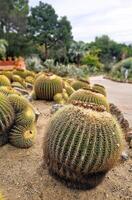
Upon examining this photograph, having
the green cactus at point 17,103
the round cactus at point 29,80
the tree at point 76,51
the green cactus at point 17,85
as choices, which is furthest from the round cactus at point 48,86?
the tree at point 76,51

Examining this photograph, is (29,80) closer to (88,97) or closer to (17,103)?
(88,97)

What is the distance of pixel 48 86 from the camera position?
24.5 ft

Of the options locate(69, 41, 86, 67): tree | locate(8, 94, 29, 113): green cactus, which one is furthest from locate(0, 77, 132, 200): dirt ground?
locate(69, 41, 86, 67): tree

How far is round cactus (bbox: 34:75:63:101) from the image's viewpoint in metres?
7.43

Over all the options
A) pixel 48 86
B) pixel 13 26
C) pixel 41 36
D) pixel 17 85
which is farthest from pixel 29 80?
pixel 41 36

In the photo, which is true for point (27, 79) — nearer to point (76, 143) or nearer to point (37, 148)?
point (37, 148)

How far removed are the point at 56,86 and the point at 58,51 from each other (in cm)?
3037

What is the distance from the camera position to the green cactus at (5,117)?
14.4 feet

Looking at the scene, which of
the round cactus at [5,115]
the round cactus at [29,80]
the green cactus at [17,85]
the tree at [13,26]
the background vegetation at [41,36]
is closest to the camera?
the round cactus at [5,115]

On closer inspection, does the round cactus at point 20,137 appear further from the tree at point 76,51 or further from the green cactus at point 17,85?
the tree at point 76,51

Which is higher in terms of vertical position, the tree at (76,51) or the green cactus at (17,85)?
the green cactus at (17,85)

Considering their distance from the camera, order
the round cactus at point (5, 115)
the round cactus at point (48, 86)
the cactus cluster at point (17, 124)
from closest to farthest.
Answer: the round cactus at point (5, 115) < the cactus cluster at point (17, 124) < the round cactus at point (48, 86)

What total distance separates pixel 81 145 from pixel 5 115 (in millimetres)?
1332

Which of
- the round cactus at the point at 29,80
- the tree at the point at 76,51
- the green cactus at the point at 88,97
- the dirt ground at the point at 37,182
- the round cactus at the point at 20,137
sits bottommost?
the tree at the point at 76,51
